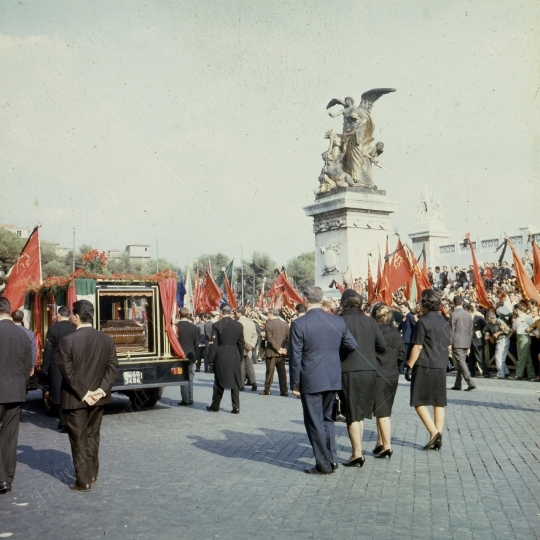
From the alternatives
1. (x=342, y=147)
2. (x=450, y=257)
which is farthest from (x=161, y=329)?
(x=450, y=257)

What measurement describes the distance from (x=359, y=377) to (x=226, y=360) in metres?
4.70

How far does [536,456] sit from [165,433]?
486 cm

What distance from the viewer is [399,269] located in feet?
69.0

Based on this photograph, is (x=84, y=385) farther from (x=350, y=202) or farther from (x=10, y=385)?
(x=350, y=202)

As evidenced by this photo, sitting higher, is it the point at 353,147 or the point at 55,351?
the point at 353,147

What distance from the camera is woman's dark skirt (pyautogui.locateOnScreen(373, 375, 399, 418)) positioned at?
7.95 m

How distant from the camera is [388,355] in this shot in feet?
27.2

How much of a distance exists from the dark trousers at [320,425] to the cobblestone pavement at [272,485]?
7.4 inches

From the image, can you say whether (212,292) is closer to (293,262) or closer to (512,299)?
(512,299)

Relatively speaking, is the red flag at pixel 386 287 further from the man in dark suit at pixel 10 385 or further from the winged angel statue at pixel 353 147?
the man in dark suit at pixel 10 385

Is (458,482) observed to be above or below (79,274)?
below

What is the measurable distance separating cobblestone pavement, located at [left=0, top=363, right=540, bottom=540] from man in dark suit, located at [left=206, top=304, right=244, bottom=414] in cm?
98

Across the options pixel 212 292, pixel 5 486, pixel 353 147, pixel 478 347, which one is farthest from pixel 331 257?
pixel 5 486

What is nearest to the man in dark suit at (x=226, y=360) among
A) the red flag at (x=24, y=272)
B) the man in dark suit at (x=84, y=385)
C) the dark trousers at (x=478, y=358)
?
the red flag at (x=24, y=272)
